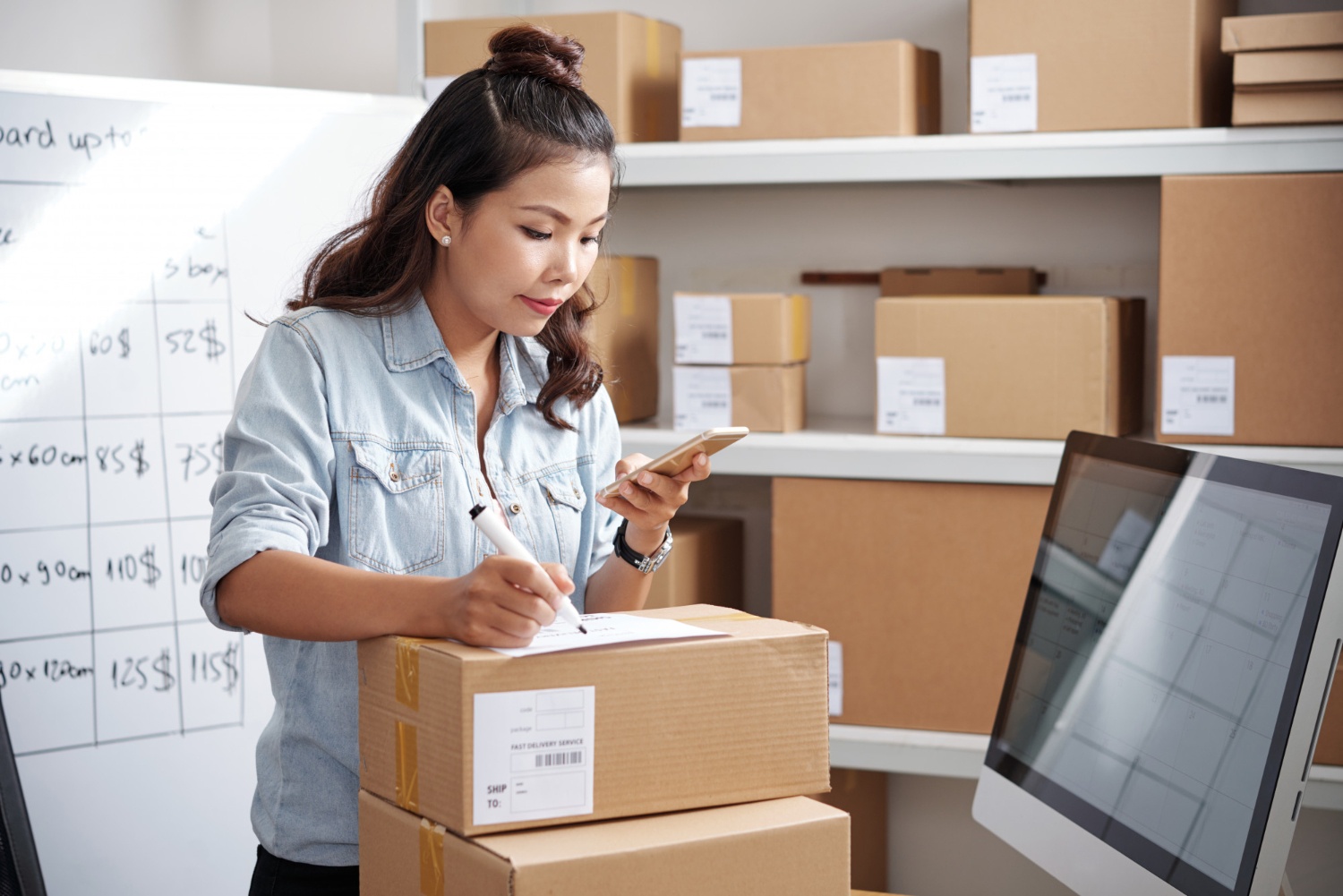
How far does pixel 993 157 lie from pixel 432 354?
1.18m

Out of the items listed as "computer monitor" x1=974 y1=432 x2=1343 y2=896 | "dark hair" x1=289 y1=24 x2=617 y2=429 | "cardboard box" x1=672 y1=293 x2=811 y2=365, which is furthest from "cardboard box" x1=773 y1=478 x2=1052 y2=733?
"dark hair" x1=289 y1=24 x2=617 y2=429

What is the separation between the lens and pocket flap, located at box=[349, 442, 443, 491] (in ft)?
3.65

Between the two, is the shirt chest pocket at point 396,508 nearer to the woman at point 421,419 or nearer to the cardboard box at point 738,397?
the woman at point 421,419

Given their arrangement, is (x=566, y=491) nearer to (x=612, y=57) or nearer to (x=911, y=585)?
(x=911, y=585)

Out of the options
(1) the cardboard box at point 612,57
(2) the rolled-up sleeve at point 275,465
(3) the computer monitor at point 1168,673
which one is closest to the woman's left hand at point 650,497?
(2) the rolled-up sleeve at point 275,465

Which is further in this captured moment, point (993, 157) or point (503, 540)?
point (993, 157)

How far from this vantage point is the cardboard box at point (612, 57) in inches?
86.8

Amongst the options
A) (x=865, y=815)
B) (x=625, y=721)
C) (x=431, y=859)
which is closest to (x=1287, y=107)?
(x=865, y=815)

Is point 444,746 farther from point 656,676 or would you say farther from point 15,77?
point 15,77

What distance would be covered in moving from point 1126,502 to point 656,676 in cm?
49

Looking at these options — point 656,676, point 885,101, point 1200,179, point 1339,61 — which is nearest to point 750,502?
point 885,101

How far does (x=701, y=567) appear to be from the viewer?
7.78 ft

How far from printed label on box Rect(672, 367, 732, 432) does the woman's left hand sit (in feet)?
3.27

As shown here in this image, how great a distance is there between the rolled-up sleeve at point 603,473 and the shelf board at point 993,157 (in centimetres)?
93
